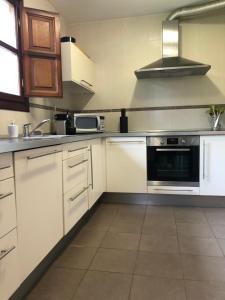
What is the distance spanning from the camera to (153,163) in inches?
112

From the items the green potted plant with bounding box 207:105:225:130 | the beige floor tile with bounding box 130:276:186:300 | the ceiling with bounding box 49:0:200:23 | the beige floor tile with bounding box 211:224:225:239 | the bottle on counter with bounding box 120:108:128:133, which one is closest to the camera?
the beige floor tile with bounding box 130:276:186:300

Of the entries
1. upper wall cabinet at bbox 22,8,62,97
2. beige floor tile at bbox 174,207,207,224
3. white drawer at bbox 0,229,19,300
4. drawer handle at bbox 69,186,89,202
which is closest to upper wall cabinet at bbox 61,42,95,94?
upper wall cabinet at bbox 22,8,62,97

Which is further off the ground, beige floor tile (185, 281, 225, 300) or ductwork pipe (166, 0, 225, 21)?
ductwork pipe (166, 0, 225, 21)

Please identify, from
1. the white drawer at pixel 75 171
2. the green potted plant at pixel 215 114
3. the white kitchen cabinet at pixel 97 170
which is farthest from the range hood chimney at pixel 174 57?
the white drawer at pixel 75 171

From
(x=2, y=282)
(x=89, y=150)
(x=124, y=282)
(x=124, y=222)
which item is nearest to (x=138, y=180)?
(x=124, y=222)

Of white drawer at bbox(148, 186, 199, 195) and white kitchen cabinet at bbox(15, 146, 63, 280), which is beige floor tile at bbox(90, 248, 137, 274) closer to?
white kitchen cabinet at bbox(15, 146, 63, 280)

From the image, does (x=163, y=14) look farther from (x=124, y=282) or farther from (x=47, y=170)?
(x=124, y=282)

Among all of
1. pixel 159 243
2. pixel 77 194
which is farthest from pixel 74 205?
pixel 159 243

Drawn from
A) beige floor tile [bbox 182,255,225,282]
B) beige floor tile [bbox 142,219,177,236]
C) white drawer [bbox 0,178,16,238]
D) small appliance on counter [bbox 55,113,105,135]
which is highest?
small appliance on counter [bbox 55,113,105,135]

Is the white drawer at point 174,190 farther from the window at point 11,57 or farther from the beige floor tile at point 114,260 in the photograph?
the window at point 11,57

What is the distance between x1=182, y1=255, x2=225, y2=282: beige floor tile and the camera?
1.50 m

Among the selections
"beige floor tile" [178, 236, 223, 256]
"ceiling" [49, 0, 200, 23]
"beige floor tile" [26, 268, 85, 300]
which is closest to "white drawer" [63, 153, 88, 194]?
"beige floor tile" [26, 268, 85, 300]

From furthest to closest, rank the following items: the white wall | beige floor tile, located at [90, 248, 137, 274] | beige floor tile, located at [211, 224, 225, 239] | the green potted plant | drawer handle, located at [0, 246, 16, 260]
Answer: the white wall → the green potted plant → beige floor tile, located at [211, 224, 225, 239] → beige floor tile, located at [90, 248, 137, 274] → drawer handle, located at [0, 246, 16, 260]

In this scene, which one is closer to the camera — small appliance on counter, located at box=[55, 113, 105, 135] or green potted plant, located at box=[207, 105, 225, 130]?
small appliance on counter, located at box=[55, 113, 105, 135]
